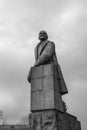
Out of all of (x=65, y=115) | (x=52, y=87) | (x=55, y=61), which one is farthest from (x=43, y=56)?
(x=65, y=115)

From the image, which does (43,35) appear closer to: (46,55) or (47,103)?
(46,55)

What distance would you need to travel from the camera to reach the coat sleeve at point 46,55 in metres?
13.6

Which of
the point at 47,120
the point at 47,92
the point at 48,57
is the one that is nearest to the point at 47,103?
the point at 47,92

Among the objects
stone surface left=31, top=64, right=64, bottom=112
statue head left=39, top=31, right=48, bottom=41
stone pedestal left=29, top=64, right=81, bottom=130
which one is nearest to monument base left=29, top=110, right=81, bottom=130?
stone pedestal left=29, top=64, right=81, bottom=130

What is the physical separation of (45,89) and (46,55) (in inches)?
68.6

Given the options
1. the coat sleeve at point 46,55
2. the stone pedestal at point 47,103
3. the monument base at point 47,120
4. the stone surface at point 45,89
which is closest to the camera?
the monument base at point 47,120

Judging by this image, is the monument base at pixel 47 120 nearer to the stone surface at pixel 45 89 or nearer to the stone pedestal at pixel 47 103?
the stone pedestal at pixel 47 103

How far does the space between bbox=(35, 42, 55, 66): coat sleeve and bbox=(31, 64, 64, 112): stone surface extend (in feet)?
1.01

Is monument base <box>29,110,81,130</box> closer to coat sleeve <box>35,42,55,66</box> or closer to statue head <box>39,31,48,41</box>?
coat sleeve <box>35,42,55,66</box>

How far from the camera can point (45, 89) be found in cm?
1292

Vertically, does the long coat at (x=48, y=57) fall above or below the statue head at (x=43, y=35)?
below

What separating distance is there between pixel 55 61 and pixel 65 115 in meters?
2.71

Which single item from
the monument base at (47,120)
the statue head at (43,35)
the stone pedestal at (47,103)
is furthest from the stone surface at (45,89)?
the statue head at (43,35)

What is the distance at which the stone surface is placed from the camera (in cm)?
1269
